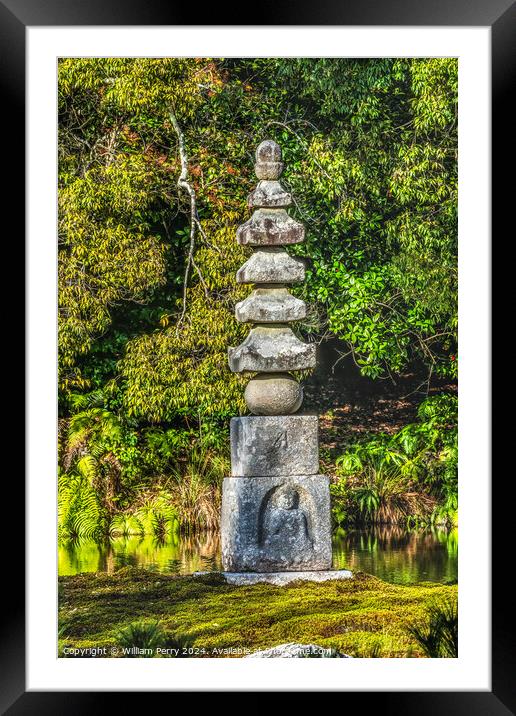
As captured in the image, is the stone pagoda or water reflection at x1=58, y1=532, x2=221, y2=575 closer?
the stone pagoda

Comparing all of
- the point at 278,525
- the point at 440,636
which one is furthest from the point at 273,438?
the point at 440,636

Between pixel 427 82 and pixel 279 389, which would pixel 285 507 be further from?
pixel 427 82

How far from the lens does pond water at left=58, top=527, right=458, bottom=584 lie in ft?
34.3

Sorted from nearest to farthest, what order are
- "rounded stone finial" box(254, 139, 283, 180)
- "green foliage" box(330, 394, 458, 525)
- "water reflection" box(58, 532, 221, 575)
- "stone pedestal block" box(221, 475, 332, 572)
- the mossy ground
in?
1. the mossy ground
2. "stone pedestal block" box(221, 475, 332, 572)
3. "rounded stone finial" box(254, 139, 283, 180)
4. "water reflection" box(58, 532, 221, 575)
5. "green foliage" box(330, 394, 458, 525)

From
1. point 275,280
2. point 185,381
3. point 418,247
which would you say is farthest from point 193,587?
point 418,247

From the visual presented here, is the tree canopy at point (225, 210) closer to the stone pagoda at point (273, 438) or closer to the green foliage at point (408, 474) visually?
the green foliage at point (408, 474)

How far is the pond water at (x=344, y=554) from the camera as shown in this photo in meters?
10.5

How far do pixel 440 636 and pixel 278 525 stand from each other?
192 centimetres

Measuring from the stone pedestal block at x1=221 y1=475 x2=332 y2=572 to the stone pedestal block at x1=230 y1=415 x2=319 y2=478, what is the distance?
0.08 metres

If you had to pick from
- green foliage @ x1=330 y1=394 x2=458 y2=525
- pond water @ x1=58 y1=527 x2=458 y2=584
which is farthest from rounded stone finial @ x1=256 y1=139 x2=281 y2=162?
green foliage @ x1=330 y1=394 x2=458 y2=525

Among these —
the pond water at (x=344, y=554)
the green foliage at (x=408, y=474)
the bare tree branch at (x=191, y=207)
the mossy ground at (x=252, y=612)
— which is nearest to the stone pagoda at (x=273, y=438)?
the mossy ground at (x=252, y=612)

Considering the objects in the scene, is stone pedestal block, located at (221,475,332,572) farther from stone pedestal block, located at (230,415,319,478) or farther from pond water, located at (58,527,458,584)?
pond water, located at (58,527,458,584)

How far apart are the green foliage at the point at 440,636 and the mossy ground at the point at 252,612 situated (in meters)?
0.11

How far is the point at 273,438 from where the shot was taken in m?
9.27
